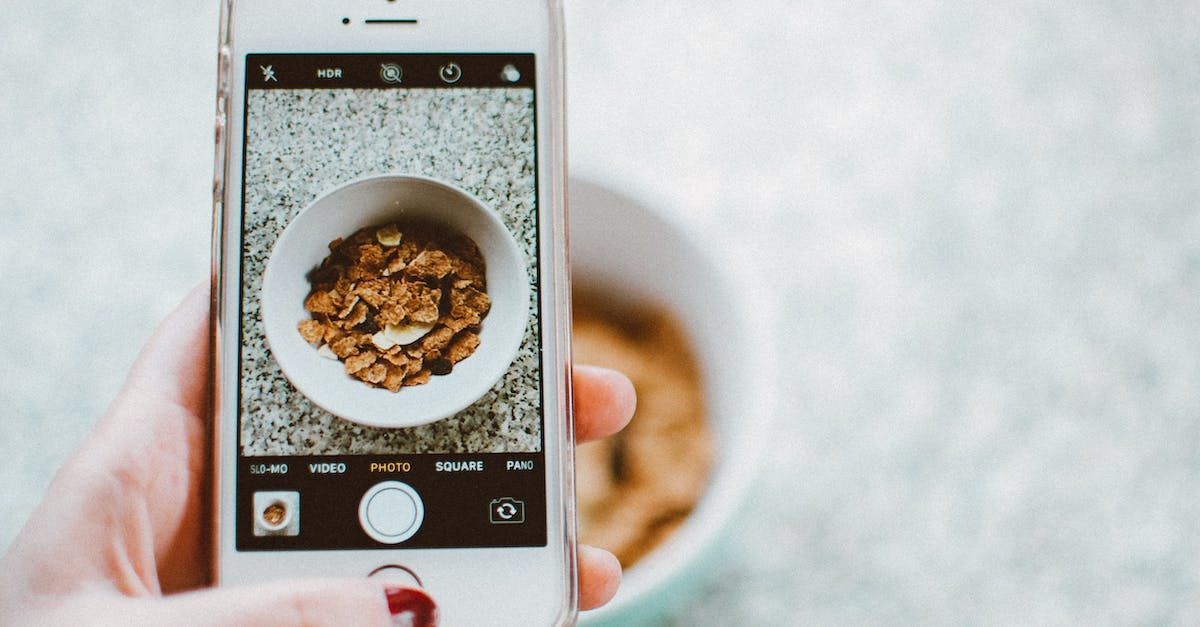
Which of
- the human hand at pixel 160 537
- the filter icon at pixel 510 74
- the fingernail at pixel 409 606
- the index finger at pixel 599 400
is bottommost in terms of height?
the fingernail at pixel 409 606

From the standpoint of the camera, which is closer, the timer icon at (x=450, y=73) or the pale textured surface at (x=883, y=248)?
the timer icon at (x=450, y=73)

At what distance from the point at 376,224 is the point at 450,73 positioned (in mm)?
89

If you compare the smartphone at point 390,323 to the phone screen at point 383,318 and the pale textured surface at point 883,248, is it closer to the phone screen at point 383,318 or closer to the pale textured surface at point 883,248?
the phone screen at point 383,318

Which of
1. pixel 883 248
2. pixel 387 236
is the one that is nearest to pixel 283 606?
pixel 387 236

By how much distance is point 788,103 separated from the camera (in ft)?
2.46

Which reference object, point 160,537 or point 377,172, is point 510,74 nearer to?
point 377,172

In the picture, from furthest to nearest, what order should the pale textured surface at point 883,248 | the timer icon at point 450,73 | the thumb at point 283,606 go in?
1. the pale textured surface at point 883,248
2. the timer icon at point 450,73
3. the thumb at point 283,606

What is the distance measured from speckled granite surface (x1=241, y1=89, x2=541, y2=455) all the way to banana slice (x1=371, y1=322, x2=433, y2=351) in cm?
4

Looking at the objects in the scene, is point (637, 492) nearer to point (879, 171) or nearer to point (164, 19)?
point (879, 171)

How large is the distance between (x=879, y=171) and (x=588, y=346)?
279 millimetres

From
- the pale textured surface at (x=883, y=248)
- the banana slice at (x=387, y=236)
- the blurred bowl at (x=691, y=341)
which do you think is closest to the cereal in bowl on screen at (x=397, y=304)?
the banana slice at (x=387, y=236)

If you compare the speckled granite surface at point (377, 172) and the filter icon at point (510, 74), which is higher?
the filter icon at point (510, 74)

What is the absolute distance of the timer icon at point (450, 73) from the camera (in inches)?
19.5

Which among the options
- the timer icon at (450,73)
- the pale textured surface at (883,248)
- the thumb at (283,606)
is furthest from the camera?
the pale textured surface at (883,248)
